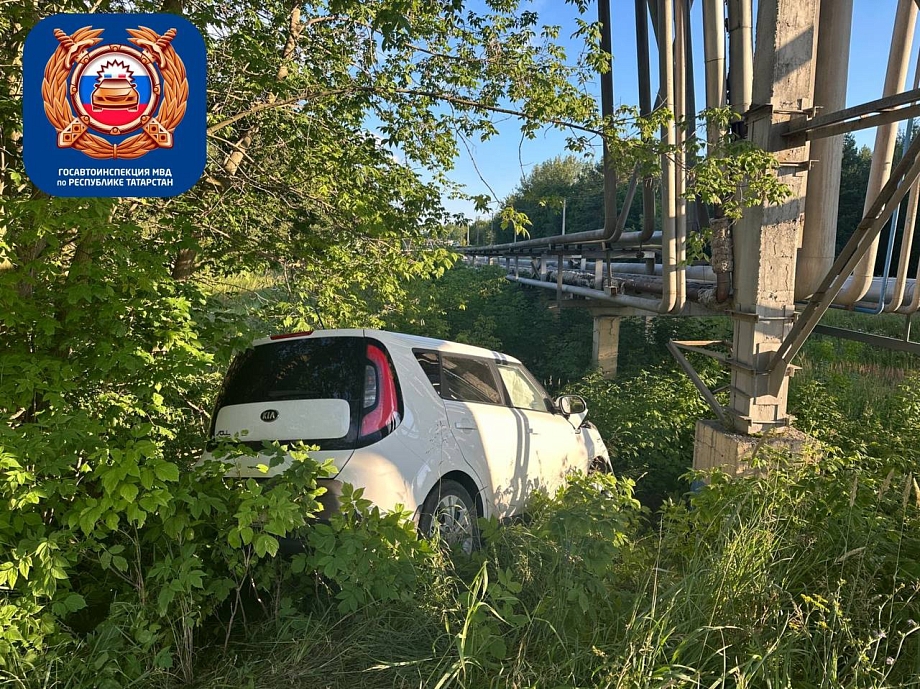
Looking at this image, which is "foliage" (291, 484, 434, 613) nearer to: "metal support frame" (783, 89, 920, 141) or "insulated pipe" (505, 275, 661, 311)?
"metal support frame" (783, 89, 920, 141)

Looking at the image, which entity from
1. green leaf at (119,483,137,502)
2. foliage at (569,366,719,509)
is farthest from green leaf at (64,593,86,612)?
foliage at (569,366,719,509)

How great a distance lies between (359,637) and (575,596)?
978mm

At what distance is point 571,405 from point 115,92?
14.9 ft

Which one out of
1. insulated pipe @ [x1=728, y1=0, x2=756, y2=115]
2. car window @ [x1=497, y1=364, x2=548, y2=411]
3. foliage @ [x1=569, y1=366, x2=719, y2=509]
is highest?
insulated pipe @ [x1=728, y1=0, x2=756, y2=115]

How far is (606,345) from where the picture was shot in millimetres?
18266

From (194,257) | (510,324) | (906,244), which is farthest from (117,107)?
→ (510,324)

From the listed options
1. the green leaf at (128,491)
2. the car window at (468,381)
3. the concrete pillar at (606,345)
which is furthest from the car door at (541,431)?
the concrete pillar at (606,345)

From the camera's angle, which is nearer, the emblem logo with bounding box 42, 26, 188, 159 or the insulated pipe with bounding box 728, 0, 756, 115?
the emblem logo with bounding box 42, 26, 188, 159

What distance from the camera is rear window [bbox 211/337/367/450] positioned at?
11.6ft

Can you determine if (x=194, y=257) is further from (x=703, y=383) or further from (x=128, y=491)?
(x=703, y=383)

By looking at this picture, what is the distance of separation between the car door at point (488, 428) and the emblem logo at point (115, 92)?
9.65 ft

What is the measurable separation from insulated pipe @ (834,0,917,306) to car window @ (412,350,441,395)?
11.9 ft

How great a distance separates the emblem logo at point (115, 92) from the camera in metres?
4.04

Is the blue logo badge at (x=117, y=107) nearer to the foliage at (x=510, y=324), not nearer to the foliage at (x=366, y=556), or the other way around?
the foliage at (x=366, y=556)
